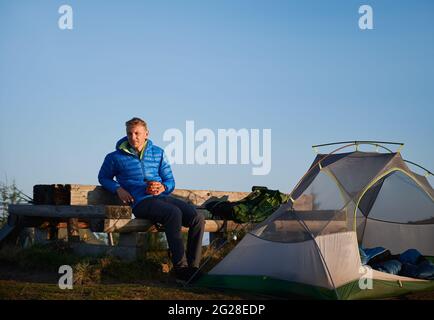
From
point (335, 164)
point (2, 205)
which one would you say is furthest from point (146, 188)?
point (2, 205)

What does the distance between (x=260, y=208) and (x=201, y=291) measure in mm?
2901

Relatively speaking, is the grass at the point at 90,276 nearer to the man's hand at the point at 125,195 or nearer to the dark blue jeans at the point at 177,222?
the dark blue jeans at the point at 177,222

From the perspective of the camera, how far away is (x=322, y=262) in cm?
616

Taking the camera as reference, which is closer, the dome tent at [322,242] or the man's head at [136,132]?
the dome tent at [322,242]

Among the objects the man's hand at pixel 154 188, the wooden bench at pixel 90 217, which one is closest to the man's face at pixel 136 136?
the man's hand at pixel 154 188

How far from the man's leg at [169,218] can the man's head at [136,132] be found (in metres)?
0.70

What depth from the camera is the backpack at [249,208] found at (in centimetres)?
901

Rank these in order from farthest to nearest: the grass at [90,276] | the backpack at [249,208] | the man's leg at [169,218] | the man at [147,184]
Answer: the backpack at [249,208] < the man at [147,184] < the man's leg at [169,218] < the grass at [90,276]

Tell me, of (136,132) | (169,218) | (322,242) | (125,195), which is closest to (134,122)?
(136,132)

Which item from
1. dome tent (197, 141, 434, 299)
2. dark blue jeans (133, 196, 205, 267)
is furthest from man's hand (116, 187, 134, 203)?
dome tent (197, 141, 434, 299)

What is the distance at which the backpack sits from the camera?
901 cm

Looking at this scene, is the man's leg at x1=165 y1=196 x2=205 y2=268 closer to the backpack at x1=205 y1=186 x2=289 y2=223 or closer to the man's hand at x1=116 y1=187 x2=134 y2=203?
the man's hand at x1=116 y1=187 x2=134 y2=203

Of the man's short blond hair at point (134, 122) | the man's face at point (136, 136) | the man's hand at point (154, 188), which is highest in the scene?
the man's short blond hair at point (134, 122)
